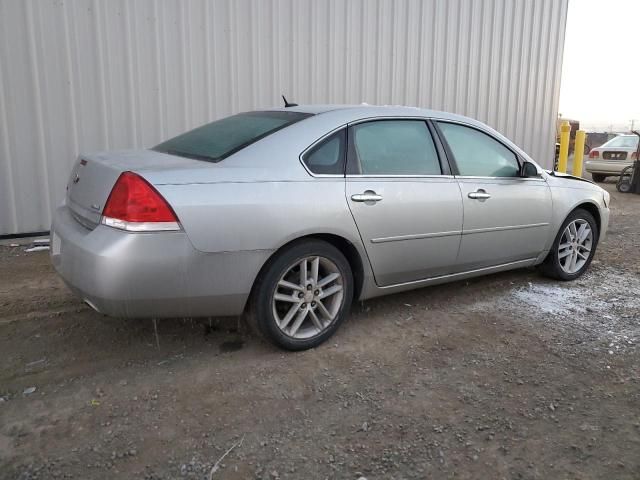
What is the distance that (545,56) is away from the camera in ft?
33.1

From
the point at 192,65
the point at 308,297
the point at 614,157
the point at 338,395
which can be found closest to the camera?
the point at 338,395

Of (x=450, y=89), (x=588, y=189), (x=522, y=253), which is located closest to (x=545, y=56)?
(x=450, y=89)

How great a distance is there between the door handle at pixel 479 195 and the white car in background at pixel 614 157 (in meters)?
11.1

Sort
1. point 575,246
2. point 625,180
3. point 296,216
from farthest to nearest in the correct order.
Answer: point 625,180
point 575,246
point 296,216

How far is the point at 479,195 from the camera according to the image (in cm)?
414

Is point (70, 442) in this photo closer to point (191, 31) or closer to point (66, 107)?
point (66, 107)

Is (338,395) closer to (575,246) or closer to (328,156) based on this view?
(328,156)

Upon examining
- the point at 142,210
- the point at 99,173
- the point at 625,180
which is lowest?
the point at 625,180

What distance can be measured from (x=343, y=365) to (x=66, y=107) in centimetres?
467

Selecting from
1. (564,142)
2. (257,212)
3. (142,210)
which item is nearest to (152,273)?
(142,210)

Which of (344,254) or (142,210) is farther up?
(142,210)

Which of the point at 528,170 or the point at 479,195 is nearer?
the point at 479,195

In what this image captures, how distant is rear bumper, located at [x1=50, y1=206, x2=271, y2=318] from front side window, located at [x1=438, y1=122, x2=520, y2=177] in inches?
72.1

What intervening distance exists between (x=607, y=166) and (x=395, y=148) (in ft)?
39.6
